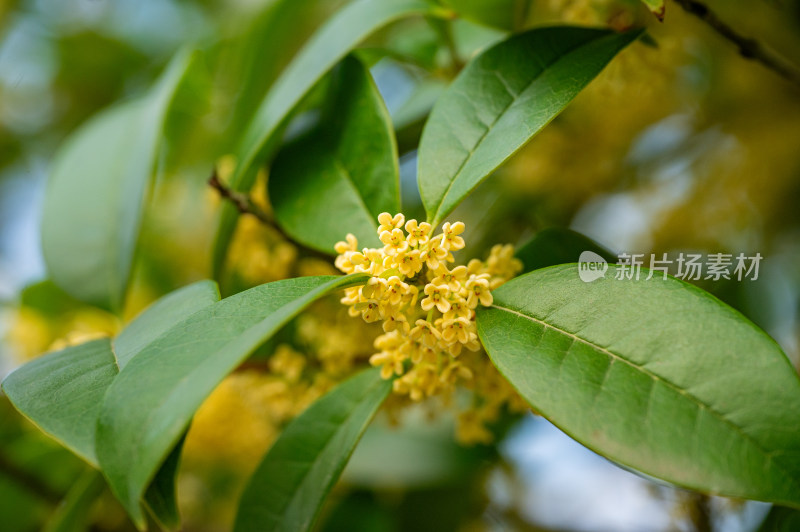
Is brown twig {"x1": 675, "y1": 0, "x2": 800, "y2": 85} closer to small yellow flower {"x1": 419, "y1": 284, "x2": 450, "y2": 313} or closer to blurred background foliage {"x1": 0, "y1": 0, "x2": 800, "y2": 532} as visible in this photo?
blurred background foliage {"x1": 0, "y1": 0, "x2": 800, "y2": 532}

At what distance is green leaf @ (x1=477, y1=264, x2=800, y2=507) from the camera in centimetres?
60

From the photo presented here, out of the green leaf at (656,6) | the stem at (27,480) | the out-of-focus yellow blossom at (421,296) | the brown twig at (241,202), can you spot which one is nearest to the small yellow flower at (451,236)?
the out-of-focus yellow blossom at (421,296)

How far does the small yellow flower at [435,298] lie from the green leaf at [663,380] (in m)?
0.06

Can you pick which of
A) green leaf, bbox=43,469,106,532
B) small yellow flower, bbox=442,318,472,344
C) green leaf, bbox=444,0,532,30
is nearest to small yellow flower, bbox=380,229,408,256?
small yellow flower, bbox=442,318,472,344

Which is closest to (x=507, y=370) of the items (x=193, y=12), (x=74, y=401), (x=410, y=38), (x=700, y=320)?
(x=700, y=320)

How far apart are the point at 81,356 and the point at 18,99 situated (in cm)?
239

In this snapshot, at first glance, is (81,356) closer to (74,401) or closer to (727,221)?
(74,401)

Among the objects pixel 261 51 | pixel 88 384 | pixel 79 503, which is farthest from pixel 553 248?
pixel 261 51

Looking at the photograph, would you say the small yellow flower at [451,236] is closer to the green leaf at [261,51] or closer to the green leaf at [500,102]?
the green leaf at [500,102]

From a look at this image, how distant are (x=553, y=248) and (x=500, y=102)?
9.4 inches

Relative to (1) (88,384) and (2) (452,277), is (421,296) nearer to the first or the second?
(2) (452,277)

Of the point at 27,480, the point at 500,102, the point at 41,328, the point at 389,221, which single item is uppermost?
the point at 500,102

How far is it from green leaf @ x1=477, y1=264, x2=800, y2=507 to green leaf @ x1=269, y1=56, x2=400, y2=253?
1.05 ft

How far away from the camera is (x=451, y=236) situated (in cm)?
81
